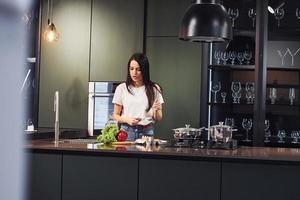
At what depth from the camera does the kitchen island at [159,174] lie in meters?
2.49

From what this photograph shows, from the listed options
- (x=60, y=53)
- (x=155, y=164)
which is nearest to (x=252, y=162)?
(x=155, y=164)

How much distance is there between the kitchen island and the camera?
8.16ft

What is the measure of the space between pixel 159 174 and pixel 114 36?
7.76ft

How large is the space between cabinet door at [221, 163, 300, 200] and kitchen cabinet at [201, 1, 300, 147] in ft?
5.85

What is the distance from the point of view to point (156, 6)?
14.9 ft

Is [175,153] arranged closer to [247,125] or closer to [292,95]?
[247,125]

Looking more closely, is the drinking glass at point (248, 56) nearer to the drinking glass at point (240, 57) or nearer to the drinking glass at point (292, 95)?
the drinking glass at point (240, 57)

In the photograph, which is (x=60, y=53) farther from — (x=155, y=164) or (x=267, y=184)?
(x=267, y=184)

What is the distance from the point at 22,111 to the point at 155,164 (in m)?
2.40

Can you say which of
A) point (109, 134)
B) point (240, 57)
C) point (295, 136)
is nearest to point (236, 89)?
point (240, 57)

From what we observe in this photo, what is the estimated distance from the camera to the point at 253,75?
4.44 metres

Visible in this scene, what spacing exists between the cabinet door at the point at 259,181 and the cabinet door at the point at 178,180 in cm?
6

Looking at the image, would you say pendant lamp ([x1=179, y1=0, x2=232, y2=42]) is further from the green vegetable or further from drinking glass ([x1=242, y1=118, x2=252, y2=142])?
drinking glass ([x1=242, y1=118, x2=252, y2=142])

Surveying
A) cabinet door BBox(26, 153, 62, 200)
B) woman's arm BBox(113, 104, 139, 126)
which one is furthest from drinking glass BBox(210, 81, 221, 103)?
cabinet door BBox(26, 153, 62, 200)
